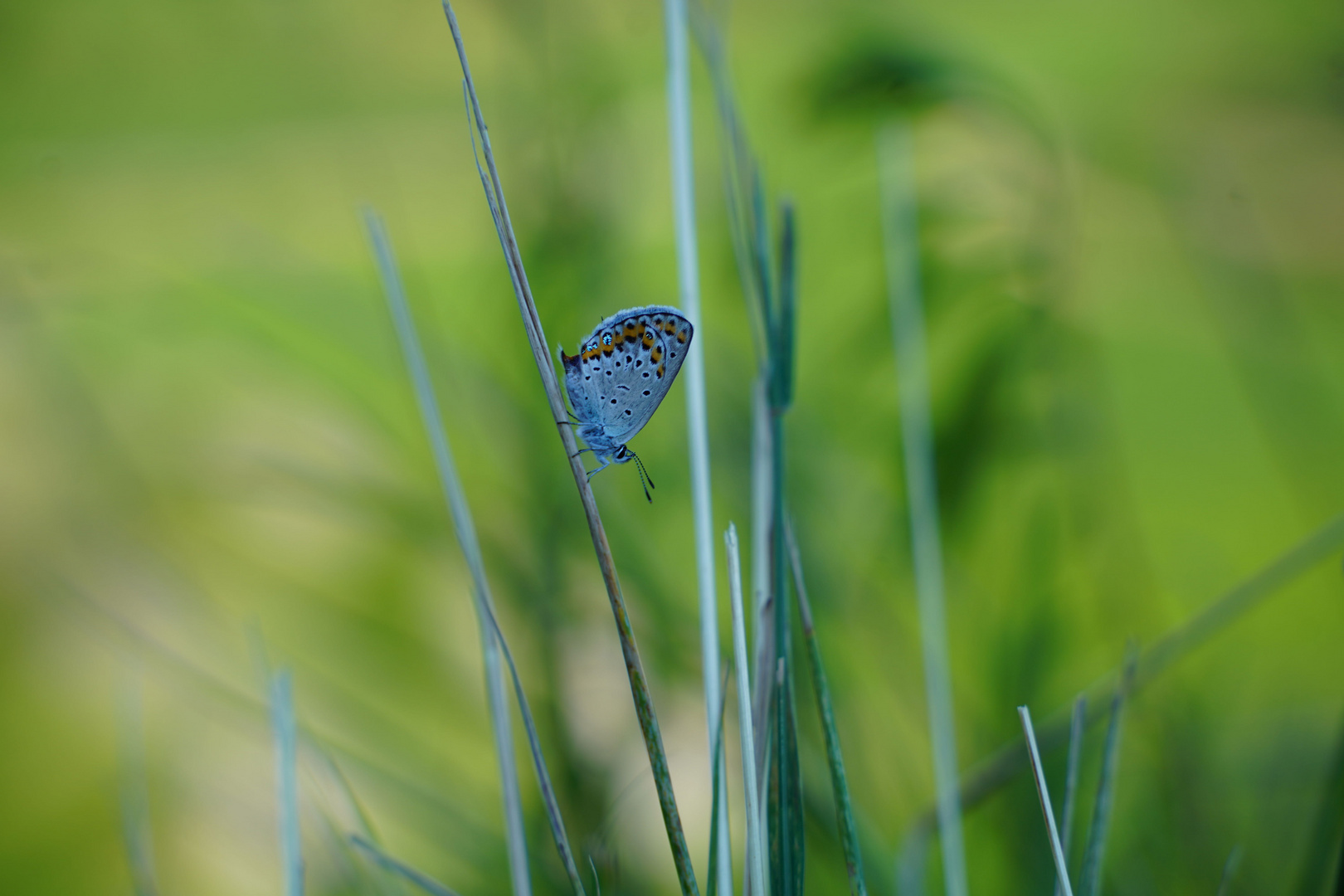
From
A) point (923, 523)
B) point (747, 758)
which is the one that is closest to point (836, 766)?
point (747, 758)

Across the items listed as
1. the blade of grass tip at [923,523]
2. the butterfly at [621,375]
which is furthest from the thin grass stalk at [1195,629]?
the butterfly at [621,375]

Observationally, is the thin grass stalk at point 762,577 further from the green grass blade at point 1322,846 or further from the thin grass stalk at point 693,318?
the green grass blade at point 1322,846

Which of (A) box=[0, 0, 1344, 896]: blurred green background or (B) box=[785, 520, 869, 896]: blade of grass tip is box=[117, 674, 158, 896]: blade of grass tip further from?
(B) box=[785, 520, 869, 896]: blade of grass tip

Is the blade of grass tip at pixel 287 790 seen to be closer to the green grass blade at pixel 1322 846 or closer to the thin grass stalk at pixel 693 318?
the thin grass stalk at pixel 693 318

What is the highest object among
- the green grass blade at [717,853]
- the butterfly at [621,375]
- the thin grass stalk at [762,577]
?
the butterfly at [621,375]

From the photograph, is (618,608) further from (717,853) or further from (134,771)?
(134,771)

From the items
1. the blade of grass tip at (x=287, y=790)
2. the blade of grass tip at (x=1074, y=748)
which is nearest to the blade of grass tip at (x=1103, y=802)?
the blade of grass tip at (x=1074, y=748)

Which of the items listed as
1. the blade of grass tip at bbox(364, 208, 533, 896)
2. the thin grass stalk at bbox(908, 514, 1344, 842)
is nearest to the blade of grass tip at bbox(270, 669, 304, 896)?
the blade of grass tip at bbox(364, 208, 533, 896)

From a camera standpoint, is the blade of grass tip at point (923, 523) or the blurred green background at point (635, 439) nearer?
the blade of grass tip at point (923, 523)

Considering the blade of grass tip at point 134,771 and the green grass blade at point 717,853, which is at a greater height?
the blade of grass tip at point 134,771
